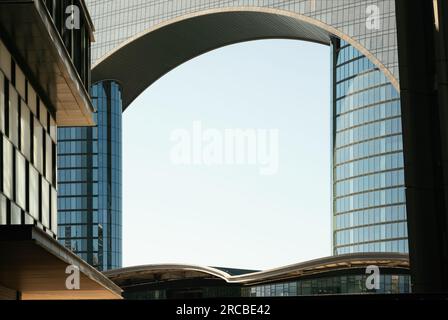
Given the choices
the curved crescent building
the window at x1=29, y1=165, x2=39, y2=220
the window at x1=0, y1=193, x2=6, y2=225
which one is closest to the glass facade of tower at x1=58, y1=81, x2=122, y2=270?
the curved crescent building

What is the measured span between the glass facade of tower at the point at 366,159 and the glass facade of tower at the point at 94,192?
39221 mm

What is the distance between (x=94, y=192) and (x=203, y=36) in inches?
1892

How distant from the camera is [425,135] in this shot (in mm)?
17172

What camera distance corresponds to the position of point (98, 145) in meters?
170

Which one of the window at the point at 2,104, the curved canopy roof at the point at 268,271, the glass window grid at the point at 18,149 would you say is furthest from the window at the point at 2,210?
the curved canopy roof at the point at 268,271

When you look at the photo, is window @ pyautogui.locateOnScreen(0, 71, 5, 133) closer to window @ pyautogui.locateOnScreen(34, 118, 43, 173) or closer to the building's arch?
window @ pyautogui.locateOnScreen(34, 118, 43, 173)

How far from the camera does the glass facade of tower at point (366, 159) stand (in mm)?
151500

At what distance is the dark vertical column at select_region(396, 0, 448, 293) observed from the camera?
16.2 meters

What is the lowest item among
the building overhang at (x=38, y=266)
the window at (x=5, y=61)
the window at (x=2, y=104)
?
the building overhang at (x=38, y=266)

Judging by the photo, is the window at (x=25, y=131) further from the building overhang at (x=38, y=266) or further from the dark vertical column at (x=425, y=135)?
Answer: the dark vertical column at (x=425, y=135)

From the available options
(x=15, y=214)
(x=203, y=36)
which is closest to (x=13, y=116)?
(x=15, y=214)

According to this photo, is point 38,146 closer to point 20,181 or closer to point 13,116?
point 20,181

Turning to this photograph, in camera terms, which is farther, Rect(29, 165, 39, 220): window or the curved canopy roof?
the curved canopy roof

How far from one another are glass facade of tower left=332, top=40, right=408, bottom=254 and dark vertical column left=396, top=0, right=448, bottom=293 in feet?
435
